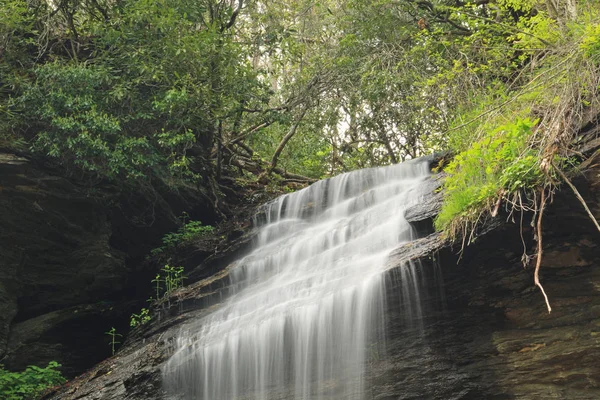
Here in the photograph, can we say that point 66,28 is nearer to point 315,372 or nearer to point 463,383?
point 315,372

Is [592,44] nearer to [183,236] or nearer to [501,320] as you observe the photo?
[501,320]

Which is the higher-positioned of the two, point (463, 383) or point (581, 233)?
point (581, 233)

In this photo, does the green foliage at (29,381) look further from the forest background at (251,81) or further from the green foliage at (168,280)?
the forest background at (251,81)

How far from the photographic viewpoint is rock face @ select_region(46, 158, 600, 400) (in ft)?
18.3

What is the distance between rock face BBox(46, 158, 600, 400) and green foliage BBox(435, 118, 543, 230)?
310mm

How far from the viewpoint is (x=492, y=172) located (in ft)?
21.2

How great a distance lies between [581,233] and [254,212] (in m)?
7.66

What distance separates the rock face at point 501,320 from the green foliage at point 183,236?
615 cm

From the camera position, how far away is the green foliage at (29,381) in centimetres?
923

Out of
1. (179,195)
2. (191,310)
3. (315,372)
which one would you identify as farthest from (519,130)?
(179,195)

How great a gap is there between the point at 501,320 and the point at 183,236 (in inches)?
295

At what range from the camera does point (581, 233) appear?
19.3ft

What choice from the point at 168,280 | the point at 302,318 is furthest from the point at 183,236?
the point at 302,318

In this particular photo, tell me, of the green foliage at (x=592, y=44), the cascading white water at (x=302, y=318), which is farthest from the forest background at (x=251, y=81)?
the cascading white water at (x=302, y=318)
